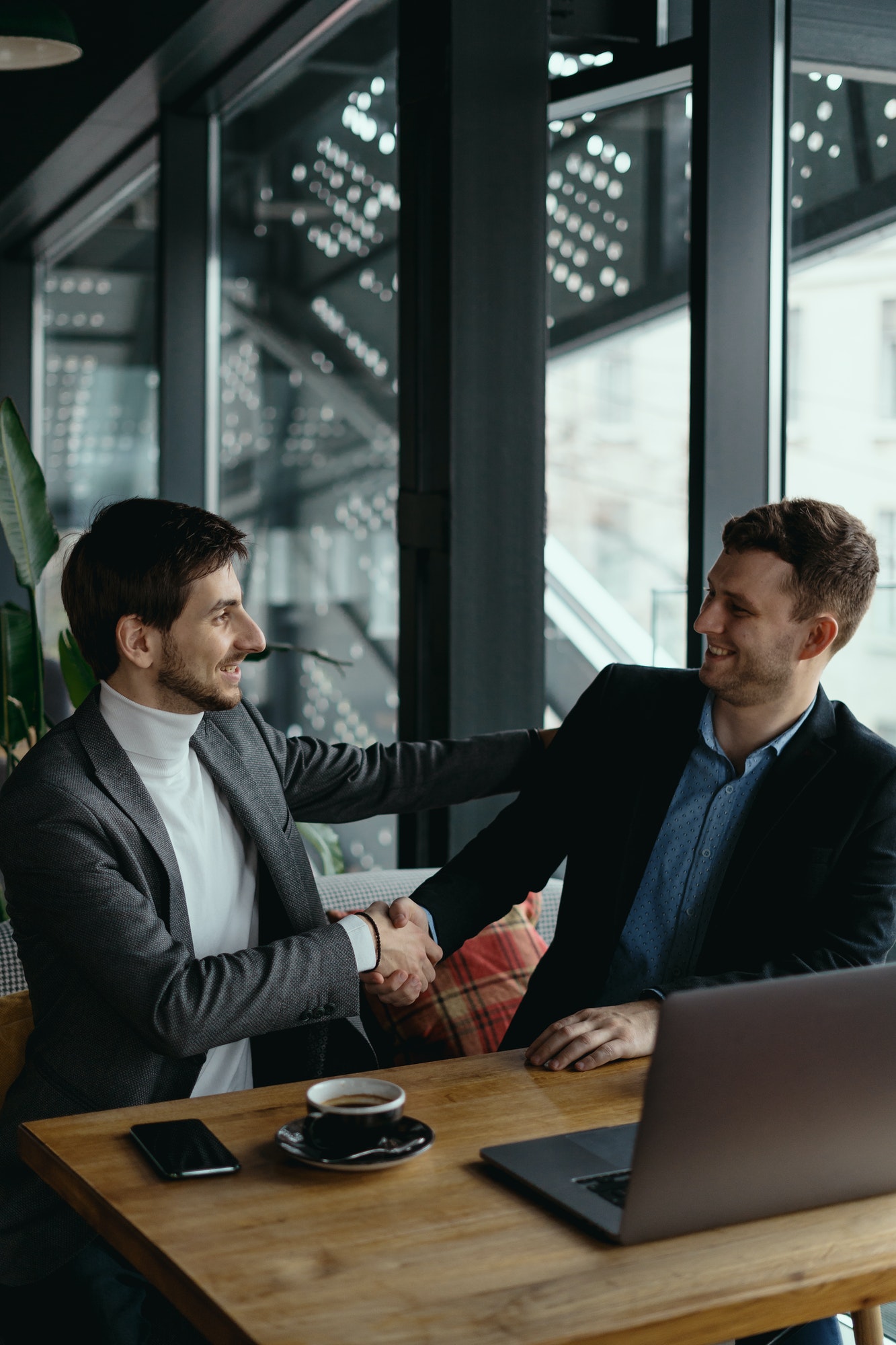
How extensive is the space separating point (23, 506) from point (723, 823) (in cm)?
175

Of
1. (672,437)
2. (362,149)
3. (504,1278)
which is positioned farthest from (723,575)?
(362,149)

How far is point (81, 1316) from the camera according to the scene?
1558mm

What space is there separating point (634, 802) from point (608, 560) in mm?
3005

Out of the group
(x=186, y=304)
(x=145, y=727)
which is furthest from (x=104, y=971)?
(x=186, y=304)

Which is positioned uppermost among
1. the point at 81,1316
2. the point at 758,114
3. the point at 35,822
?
the point at 758,114

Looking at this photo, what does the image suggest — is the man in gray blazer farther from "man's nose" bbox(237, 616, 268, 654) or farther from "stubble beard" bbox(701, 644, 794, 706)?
"stubble beard" bbox(701, 644, 794, 706)

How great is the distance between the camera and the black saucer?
119cm

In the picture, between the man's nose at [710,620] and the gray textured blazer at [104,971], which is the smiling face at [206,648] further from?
the man's nose at [710,620]

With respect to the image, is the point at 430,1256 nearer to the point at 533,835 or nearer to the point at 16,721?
the point at 533,835

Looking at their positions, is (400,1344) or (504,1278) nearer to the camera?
(400,1344)

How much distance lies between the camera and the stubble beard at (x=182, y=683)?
5.67 ft

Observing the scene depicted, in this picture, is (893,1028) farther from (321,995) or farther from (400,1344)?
(321,995)

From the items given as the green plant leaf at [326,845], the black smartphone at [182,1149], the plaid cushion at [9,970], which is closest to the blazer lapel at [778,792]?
the black smartphone at [182,1149]

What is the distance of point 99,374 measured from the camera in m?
6.60
